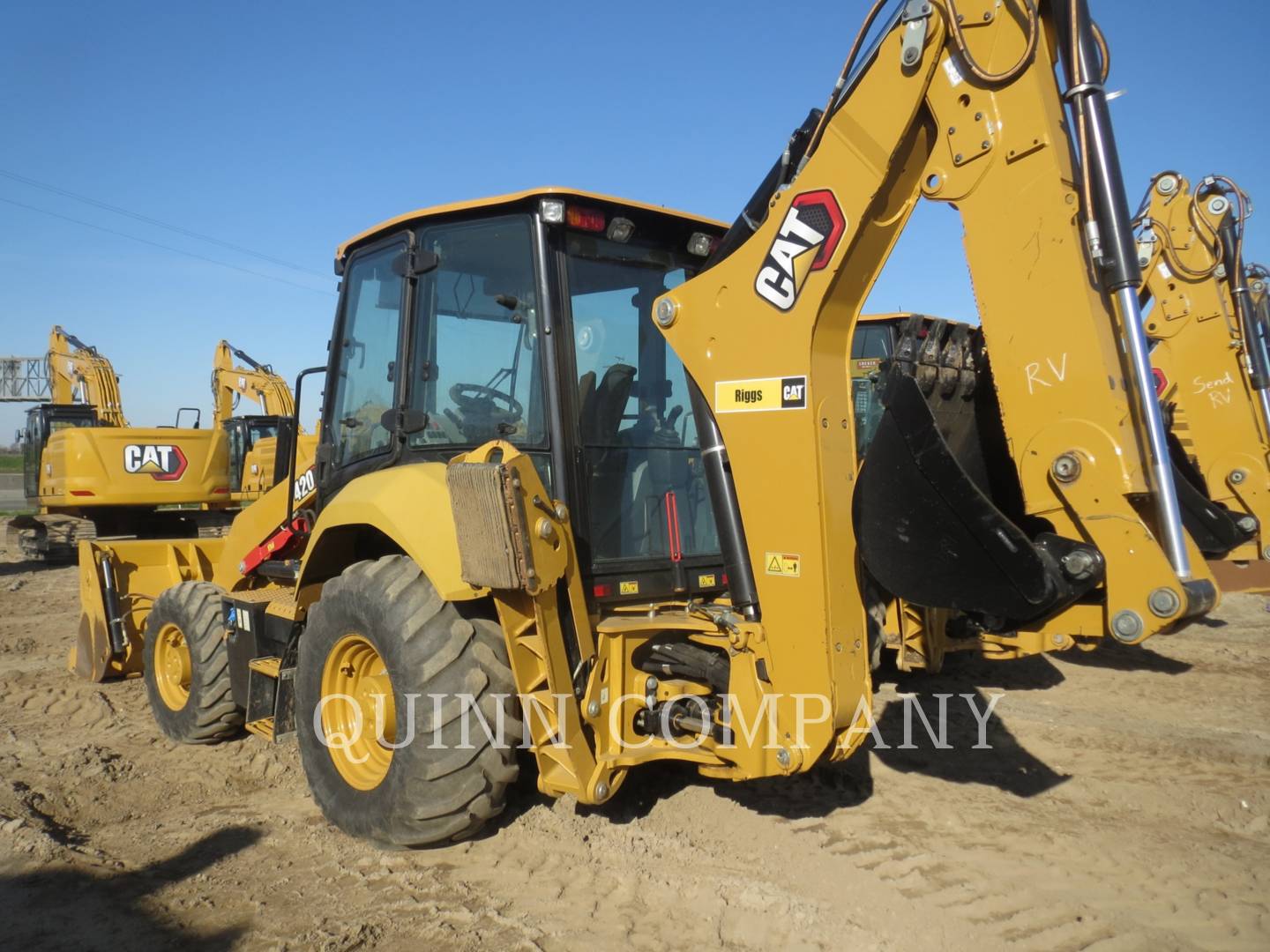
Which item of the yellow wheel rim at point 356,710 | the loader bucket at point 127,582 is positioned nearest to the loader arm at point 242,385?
the loader bucket at point 127,582

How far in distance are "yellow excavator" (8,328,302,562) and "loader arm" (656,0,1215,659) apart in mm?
9938

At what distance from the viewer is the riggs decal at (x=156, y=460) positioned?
13359 millimetres

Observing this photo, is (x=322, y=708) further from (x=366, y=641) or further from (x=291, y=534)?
(x=291, y=534)

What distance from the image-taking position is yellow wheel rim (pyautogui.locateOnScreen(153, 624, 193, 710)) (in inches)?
217

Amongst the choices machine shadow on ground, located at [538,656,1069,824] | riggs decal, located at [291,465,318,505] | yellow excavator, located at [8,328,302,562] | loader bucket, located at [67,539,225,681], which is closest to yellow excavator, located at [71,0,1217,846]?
riggs decal, located at [291,465,318,505]

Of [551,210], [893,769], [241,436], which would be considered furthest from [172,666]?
[241,436]

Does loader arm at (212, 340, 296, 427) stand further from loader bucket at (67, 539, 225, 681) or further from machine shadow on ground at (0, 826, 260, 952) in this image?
machine shadow on ground at (0, 826, 260, 952)

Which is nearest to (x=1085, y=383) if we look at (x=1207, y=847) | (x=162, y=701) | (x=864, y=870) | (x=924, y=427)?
(x=924, y=427)

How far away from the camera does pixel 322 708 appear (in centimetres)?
394

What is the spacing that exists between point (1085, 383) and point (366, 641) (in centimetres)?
277

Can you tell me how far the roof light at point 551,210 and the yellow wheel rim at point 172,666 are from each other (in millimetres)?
3555

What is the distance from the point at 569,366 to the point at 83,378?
15061 mm

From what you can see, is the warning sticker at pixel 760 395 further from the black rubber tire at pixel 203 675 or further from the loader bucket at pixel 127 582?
the loader bucket at pixel 127 582

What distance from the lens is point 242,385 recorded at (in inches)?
617
